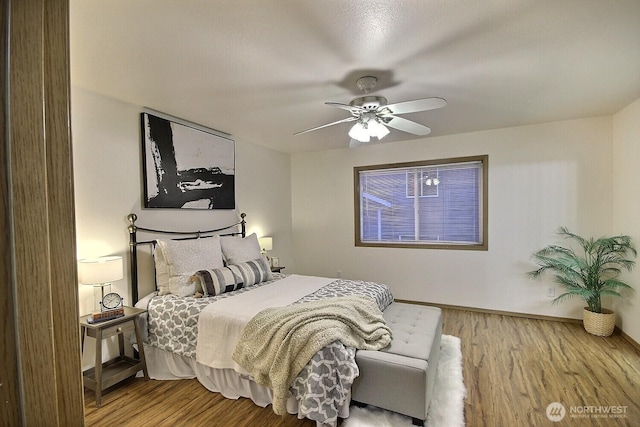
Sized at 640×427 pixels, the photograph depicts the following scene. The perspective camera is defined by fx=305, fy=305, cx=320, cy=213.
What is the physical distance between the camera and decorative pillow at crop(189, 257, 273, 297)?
9.28 feet

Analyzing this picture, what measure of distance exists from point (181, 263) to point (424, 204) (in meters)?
3.42

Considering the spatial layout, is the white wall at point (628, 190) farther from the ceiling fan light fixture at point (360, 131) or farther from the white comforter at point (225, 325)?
the white comforter at point (225, 325)

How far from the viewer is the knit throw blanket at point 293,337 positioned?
1969mm

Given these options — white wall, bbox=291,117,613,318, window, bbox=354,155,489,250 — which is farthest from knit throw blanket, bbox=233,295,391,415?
window, bbox=354,155,489,250

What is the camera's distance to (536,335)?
3.43 m

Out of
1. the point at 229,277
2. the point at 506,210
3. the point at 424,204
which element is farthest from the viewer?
the point at 424,204

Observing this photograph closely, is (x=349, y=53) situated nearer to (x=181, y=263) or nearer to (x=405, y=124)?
(x=405, y=124)

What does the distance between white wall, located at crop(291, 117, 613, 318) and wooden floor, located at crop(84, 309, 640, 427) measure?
96 cm

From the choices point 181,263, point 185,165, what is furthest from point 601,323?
point 185,165

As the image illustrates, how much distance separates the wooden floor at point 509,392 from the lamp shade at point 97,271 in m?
0.93

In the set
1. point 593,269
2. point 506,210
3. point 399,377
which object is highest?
point 506,210

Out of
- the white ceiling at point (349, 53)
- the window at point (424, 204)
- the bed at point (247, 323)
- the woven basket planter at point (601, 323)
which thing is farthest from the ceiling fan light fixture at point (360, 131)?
the woven basket planter at point (601, 323)

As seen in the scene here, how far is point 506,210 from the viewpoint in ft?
13.3

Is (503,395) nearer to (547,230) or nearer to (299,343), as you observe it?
(299,343)
